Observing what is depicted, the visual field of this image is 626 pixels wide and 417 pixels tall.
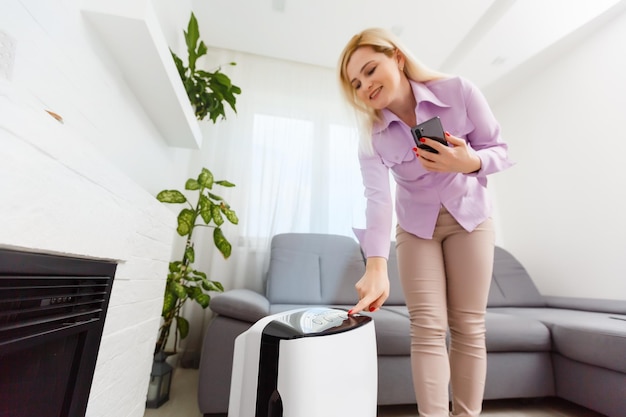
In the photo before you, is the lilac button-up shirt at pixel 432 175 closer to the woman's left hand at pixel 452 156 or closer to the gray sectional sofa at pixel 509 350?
the woman's left hand at pixel 452 156

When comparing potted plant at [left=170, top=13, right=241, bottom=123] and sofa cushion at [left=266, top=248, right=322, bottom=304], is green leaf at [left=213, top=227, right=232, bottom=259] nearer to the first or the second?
sofa cushion at [left=266, top=248, right=322, bottom=304]

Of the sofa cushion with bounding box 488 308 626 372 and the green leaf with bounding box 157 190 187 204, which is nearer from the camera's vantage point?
the sofa cushion with bounding box 488 308 626 372

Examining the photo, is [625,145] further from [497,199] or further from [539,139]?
[497,199]

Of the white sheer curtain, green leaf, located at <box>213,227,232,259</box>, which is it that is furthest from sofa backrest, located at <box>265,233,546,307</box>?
green leaf, located at <box>213,227,232,259</box>

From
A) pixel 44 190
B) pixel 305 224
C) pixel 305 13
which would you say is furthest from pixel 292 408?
pixel 305 13

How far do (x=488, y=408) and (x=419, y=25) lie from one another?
2.40 meters

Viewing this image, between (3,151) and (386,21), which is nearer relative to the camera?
(3,151)

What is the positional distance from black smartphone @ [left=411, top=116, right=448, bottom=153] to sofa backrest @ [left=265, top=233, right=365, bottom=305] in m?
1.23

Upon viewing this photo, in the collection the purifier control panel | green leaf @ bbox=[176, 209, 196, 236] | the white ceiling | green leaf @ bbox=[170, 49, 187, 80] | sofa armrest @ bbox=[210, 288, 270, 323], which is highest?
the white ceiling

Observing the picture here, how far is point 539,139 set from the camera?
7.27 feet

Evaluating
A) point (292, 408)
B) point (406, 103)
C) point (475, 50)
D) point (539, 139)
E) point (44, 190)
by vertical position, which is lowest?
point (292, 408)

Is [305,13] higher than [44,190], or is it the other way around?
[305,13]

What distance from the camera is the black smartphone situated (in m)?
0.64

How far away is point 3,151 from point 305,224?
1766 millimetres
